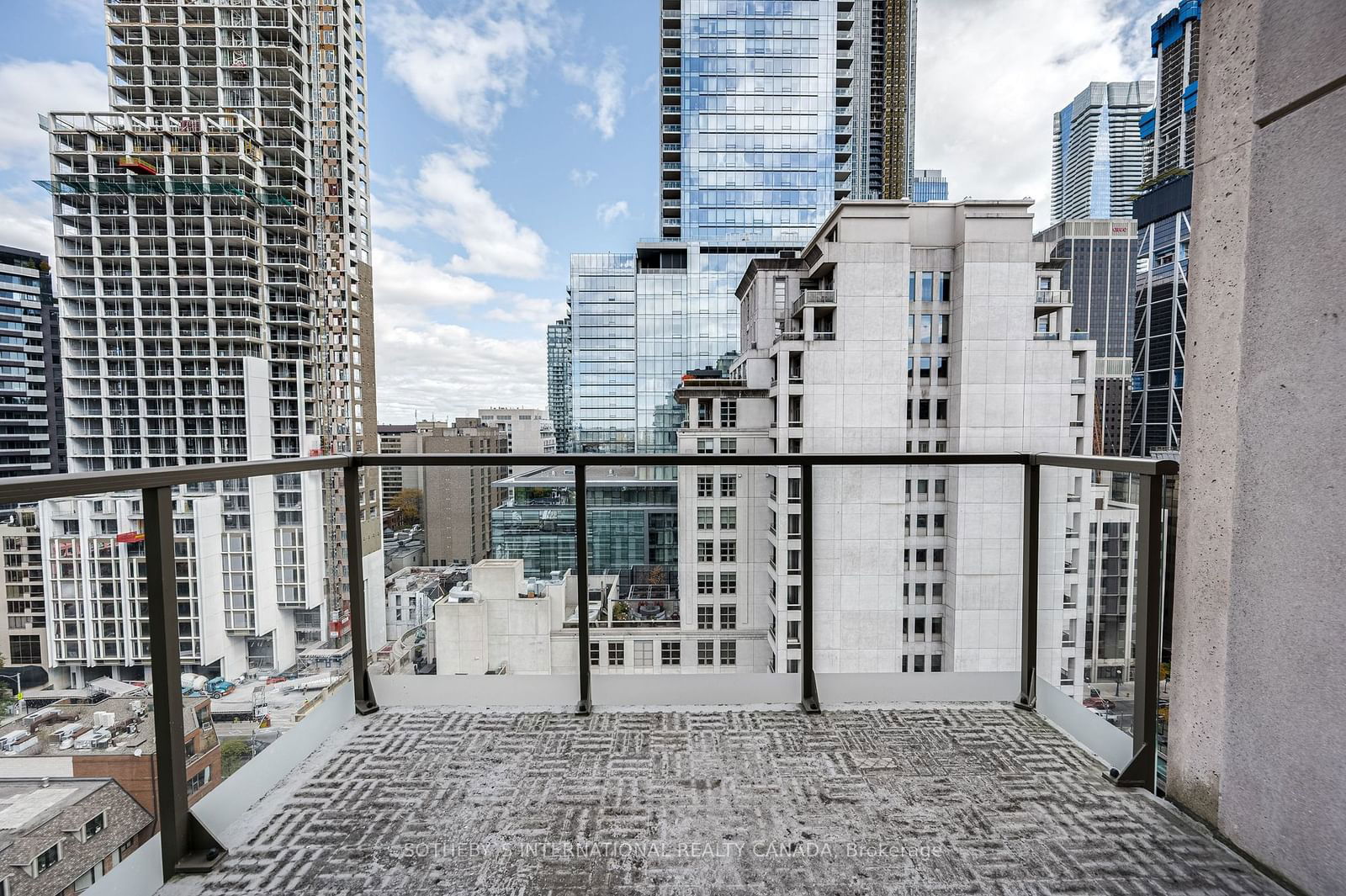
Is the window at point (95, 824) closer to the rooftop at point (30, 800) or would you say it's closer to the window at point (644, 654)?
the rooftop at point (30, 800)

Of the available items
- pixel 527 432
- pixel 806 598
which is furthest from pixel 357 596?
pixel 806 598

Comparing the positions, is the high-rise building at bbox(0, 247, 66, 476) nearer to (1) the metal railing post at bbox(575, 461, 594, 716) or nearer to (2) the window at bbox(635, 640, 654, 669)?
(1) the metal railing post at bbox(575, 461, 594, 716)

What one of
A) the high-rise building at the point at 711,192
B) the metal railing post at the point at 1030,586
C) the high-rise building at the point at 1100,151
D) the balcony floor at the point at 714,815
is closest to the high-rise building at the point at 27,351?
the balcony floor at the point at 714,815

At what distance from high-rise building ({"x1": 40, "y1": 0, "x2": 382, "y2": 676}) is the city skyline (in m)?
2.06

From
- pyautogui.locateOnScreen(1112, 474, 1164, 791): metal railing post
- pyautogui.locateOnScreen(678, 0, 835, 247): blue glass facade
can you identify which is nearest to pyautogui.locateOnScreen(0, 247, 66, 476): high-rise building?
pyautogui.locateOnScreen(1112, 474, 1164, 791): metal railing post

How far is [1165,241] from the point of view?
6.12 feet

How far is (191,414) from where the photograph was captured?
53.1ft

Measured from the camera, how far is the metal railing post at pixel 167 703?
3.77 ft

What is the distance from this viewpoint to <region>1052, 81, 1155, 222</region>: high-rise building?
3221 mm

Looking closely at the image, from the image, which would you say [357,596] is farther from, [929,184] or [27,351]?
[929,184]

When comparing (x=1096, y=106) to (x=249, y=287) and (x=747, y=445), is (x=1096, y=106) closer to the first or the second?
(x=747, y=445)

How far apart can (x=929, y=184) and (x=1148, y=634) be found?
103 feet

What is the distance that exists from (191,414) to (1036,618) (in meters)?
22.1

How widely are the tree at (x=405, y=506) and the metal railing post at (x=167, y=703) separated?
84cm
